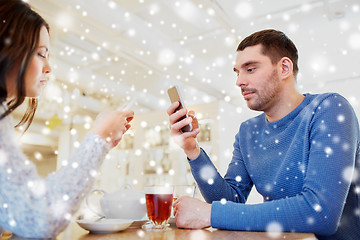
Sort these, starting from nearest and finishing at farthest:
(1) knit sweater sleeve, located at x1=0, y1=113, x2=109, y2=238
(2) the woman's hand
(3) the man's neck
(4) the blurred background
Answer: (1) knit sweater sleeve, located at x1=0, y1=113, x2=109, y2=238
(2) the woman's hand
(3) the man's neck
(4) the blurred background

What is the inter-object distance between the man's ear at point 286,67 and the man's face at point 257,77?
0.08 feet

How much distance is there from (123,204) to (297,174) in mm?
528

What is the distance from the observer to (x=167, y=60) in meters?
3.02

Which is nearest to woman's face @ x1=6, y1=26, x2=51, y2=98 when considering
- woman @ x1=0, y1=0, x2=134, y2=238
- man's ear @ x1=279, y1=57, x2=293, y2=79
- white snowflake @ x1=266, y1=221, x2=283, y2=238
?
woman @ x1=0, y1=0, x2=134, y2=238

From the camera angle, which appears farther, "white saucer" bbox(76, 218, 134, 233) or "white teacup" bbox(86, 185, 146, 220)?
"white teacup" bbox(86, 185, 146, 220)

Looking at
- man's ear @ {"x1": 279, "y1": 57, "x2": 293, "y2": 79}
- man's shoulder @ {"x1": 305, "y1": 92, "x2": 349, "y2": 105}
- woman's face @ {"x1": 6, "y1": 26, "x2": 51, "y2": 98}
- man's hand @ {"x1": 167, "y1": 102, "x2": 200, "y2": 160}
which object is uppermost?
man's ear @ {"x1": 279, "y1": 57, "x2": 293, "y2": 79}

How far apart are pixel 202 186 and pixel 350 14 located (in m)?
2.63

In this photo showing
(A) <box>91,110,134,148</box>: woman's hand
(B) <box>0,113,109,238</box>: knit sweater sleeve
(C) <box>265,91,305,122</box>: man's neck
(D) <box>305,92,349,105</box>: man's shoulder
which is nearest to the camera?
(B) <box>0,113,109,238</box>: knit sweater sleeve

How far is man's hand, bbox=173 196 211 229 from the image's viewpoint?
0.77 meters

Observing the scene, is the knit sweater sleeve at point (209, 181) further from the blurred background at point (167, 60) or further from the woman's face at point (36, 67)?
the blurred background at point (167, 60)

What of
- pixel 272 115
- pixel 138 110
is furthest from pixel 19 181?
pixel 138 110

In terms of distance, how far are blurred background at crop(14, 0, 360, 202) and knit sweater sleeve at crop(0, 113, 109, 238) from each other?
70.5 inches

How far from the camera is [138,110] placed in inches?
210

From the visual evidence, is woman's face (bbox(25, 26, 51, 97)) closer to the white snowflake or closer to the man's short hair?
the white snowflake
